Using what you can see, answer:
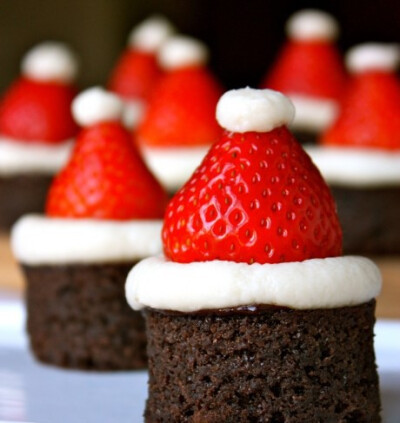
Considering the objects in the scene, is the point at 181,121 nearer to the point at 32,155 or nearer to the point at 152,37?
the point at 32,155

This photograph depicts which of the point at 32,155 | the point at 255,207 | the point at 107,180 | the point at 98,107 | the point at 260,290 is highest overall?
the point at 32,155

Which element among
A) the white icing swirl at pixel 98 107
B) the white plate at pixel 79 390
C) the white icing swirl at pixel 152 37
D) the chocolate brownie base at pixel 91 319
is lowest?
the white plate at pixel 79 390

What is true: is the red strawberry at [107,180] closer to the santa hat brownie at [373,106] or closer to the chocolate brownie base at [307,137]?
the santa hat brownie at [373,106]

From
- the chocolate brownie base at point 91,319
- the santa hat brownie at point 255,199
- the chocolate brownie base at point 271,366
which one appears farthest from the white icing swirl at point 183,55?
the chocolate brownie base at point 271,366

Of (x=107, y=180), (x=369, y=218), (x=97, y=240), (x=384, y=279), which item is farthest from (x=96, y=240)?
(x=369, y=218)

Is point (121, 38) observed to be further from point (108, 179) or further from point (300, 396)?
point (300, 396)

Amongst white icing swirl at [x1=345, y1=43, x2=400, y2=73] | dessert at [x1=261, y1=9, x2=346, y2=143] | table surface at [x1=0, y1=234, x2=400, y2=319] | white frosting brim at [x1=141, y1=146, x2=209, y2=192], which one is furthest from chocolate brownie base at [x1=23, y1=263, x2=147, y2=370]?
dessert at [x1=261, y1=9, x2=346, y2=143]

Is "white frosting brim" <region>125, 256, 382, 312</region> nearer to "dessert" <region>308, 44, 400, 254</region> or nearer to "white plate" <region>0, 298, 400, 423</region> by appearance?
"white plate" <region>0, 298, 400, 423</region>
